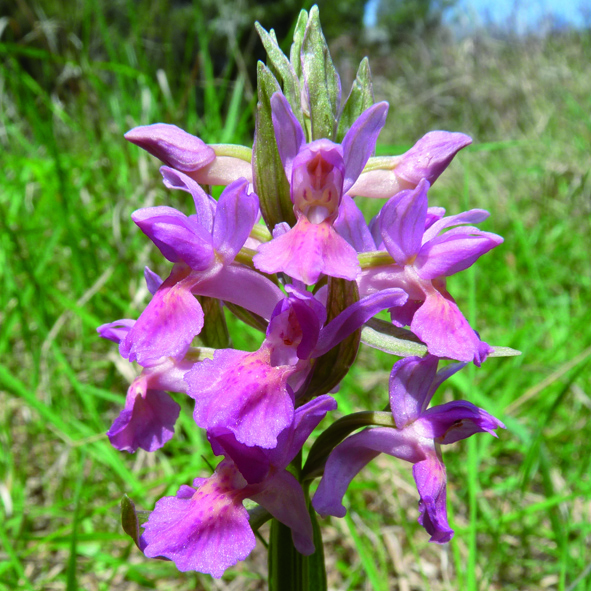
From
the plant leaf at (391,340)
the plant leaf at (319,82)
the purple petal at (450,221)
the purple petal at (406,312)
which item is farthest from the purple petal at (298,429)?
the plant leaf at (319,82)

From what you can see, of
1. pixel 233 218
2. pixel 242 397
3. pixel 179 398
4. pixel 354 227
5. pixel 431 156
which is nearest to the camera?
pixel 242 397

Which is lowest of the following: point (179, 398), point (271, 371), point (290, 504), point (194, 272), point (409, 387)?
point (179, 398)

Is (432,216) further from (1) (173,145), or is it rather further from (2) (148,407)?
(2) (148,407)

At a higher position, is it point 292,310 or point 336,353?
point 292,310

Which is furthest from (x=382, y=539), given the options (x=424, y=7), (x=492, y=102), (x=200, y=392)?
(x=424, y=7)

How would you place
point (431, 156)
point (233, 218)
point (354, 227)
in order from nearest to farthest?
point (233, 218), point (431, 156), point (354, 227)

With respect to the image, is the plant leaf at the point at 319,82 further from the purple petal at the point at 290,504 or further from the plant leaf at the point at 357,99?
the purple petal at the point at 290,504

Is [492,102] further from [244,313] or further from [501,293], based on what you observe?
[244,313]

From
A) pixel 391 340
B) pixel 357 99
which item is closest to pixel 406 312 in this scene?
pixel 391 340

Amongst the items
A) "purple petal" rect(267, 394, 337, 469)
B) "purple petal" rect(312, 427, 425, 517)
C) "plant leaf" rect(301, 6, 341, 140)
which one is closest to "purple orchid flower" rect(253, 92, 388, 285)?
"plant leaf" rect(301, 6, 341, 140)
